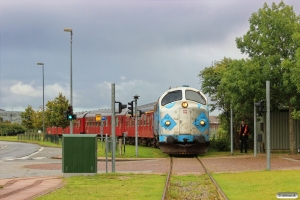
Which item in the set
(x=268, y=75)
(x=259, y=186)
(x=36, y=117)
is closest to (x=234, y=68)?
(x=268, y=75)

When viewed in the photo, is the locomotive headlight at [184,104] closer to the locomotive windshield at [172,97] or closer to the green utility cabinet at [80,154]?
the locomotive windshield at [172,97]

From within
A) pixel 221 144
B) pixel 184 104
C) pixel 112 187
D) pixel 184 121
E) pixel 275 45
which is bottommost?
pixel 112 187

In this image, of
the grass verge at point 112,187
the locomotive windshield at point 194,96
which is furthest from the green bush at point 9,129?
the grass verge at point 112,187

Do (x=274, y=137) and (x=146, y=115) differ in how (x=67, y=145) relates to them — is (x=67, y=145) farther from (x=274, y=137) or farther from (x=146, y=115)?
(x=146, y=115)

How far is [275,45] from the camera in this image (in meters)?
31.9

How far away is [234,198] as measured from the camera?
43.4 feet

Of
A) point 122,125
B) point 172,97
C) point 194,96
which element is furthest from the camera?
point 122,125

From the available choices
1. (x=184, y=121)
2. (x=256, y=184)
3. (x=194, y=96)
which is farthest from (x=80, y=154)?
(x=194, y=96)

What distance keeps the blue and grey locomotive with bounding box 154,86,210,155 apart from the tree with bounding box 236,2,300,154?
4.25 meters

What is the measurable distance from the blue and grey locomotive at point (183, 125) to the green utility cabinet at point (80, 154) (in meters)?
10.5

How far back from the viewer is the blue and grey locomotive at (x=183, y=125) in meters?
30.7

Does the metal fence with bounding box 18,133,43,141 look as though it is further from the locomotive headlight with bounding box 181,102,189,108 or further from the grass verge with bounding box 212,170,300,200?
the grass verge with bounding box 212,170,300,200

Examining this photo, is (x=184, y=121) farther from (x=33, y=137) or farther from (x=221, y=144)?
(x=33, y=137)

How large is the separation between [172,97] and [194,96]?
1.28 m
